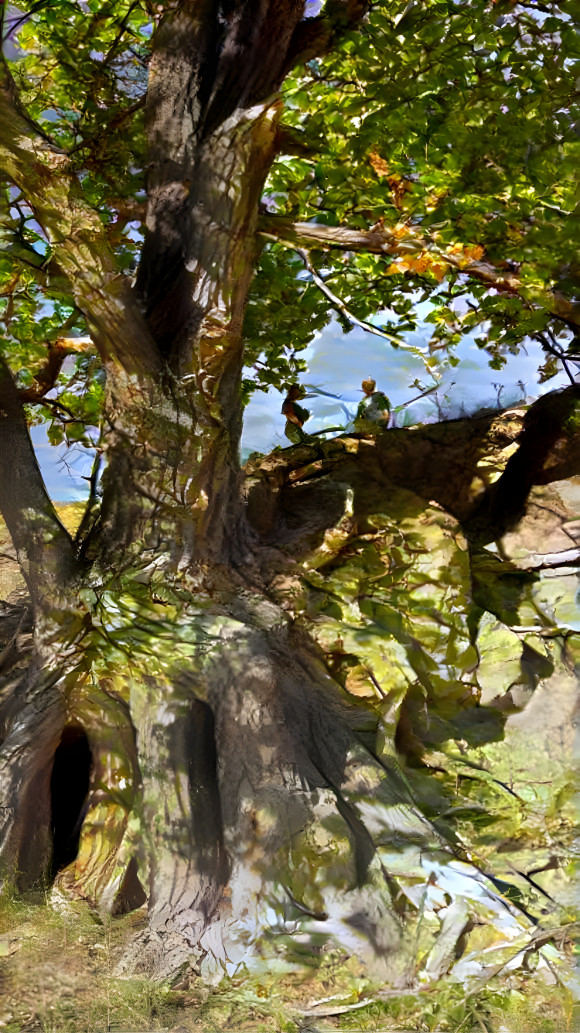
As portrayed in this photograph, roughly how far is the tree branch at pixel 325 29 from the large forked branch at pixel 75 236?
1.65m

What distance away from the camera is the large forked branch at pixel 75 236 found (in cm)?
342

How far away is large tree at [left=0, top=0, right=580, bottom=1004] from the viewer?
3.69m

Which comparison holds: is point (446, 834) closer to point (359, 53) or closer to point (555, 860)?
point (555, 860)

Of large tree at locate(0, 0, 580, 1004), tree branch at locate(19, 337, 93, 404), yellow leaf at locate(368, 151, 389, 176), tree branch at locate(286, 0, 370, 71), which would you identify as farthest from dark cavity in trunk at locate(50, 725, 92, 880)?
tree branch at locate(286, 0, 370, 71)

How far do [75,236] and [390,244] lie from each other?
1684mm

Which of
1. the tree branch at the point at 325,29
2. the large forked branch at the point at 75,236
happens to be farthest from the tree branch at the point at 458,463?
the tree branch at the point at 325,29

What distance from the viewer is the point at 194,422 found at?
4.04 m

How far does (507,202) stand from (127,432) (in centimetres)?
283

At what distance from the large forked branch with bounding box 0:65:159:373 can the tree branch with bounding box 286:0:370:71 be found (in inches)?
65.1

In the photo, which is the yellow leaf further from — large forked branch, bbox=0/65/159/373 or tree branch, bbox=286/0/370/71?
large forked branch, bbox=0/65/159/373

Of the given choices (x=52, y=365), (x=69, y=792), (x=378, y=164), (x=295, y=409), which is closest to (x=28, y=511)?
(x=52, y=365)

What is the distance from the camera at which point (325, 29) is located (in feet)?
14.6

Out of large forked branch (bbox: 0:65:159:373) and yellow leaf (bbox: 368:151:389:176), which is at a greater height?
yellow leaf (bbox: 368:151:389:176)

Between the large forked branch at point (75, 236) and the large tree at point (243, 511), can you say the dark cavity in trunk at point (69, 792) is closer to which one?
the large tree at point (243, 511)
